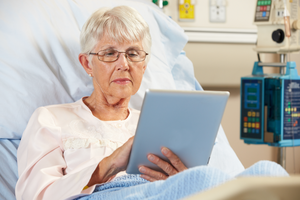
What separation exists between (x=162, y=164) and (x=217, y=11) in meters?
1.58

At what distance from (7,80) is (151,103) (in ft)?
2.46

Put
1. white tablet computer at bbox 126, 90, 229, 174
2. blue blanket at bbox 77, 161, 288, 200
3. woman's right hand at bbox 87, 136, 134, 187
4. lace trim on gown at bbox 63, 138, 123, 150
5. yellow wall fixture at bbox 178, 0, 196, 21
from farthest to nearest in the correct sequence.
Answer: yellow wall fixture at bbox 178, 0, 196, 21 < lace trim on gown at bbox 63, 138, 123, 150 < woman's right hand at bbox 87, 136, 134, 187 < white tablet computer at bbox 126, 90, 229, 174 < blue blanket at bbox 77, 161, 288, 200

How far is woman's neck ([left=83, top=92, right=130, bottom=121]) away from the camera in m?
1.31

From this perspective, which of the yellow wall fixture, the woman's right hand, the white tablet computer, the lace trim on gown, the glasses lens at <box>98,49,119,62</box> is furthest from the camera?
the yellow wall fixture

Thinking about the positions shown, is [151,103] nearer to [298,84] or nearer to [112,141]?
[112,141]

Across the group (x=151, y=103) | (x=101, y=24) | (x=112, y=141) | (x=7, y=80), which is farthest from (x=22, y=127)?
(x=151, y=103)

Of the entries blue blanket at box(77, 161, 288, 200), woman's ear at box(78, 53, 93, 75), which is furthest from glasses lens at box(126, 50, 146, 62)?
blue blanket at box(77, 161, 288, 200)

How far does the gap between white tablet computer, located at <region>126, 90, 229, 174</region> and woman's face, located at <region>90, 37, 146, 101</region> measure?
41cm

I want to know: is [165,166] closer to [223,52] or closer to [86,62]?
[86,62]

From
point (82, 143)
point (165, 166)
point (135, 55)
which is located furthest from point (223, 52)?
point (165, 166)

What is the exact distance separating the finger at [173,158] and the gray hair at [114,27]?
0.51 m

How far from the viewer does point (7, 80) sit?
1294mm

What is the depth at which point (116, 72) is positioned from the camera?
1240mm

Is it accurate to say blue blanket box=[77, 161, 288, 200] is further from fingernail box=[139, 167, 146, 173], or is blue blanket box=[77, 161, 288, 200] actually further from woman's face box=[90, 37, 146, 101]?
woman's face box=[90, 37, 146, 101]
